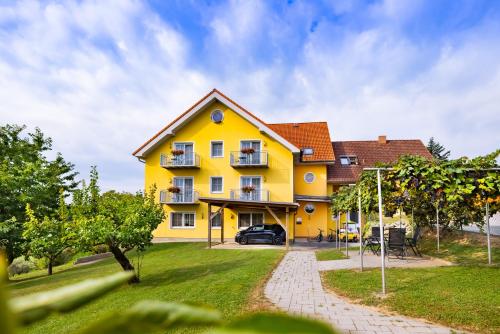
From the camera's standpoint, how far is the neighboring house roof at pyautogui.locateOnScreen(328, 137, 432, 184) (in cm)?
2514

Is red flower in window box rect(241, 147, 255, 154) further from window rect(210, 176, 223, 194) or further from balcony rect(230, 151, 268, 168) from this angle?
window rect(210, 176, 223, 194)

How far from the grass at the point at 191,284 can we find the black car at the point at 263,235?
3789 mm

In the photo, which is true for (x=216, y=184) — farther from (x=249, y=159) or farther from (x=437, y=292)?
(x=437, y=292)

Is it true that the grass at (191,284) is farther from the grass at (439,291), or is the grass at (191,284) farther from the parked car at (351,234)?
the parked car at (351,234)

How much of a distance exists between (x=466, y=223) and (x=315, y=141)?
12.9m

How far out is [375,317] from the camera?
230 inches

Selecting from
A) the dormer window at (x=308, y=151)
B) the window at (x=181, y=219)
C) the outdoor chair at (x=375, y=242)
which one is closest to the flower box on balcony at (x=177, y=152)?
the window at (x=181, y=219)

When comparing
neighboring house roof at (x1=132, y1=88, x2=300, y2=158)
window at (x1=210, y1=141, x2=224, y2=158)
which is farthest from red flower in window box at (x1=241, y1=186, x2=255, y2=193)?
neighboring house roof at (x1=132, y1=88, x2=300, y2=158)

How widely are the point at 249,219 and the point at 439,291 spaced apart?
16.3 metres

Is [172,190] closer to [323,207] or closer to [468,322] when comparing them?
[323,207]

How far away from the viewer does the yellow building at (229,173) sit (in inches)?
898

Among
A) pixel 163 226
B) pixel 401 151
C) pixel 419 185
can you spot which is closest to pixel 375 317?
pixel 419 185

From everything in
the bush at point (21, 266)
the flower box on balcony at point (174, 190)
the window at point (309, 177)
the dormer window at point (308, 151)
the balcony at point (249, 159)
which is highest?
the dormer window at point (308, 151)

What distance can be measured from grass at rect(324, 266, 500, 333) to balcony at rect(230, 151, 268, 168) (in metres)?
13.1
